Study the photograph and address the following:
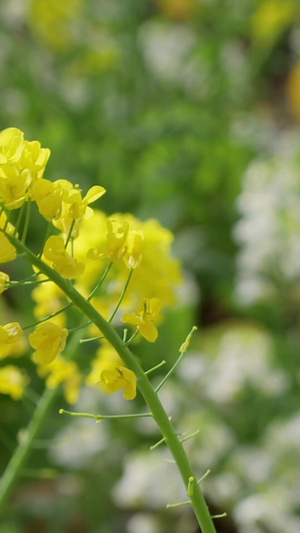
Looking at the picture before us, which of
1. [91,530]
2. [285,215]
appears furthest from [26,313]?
[285,215]

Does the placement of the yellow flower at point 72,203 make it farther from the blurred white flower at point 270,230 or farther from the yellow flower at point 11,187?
the blurred white flower at point 270,230

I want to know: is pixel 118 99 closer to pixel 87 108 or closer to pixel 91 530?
pixel 87 108

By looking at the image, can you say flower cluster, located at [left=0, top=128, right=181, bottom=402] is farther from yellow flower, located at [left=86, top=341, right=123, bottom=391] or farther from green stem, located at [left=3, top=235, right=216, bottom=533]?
yellow flower, located at [left=86, top=341, right=123, bottom=391]

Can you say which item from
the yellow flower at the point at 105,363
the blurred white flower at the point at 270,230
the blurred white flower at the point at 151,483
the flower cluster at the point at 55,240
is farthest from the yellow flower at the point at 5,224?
the blurred white flower at the point at 270,230

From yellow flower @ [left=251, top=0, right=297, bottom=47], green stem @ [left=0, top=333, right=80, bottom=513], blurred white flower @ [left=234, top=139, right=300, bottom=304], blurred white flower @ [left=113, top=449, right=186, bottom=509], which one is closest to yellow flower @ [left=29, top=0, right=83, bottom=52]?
yellow flower @ [left=251, top=0, right=297, bottom=47]

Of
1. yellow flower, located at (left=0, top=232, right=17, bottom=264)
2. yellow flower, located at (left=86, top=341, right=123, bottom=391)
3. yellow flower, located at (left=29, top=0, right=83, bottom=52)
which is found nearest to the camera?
yellow flower, located at (left=0, top=232, right=17, bottom=264)

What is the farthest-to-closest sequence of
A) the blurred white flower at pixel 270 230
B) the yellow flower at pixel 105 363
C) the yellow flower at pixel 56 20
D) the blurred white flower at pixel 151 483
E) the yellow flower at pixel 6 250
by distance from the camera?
the yellow flower at pixel 56 20 → the blurred white flower at pixel 270 230 → the blurred white flower at pixel 151 483 → the yellow flower at pixel 105 363 → the yellow flower at pixel 6 250
